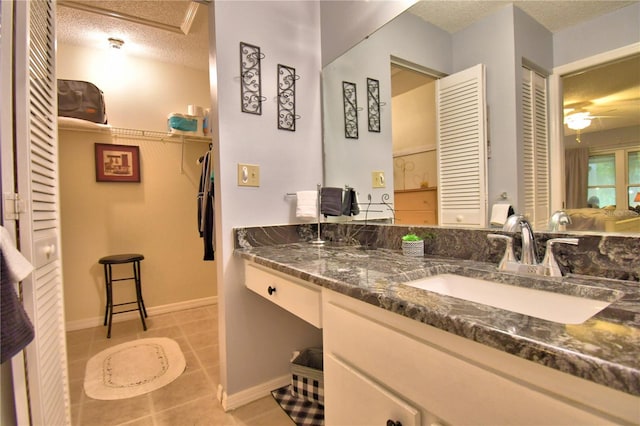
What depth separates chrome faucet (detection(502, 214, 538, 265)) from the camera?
910 millimetres

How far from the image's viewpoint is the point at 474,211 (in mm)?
1173

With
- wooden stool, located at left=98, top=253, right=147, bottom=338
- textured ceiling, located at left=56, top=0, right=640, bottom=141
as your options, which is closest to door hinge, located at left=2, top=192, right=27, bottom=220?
textured ceiling, located at left=56, top=0, right=640, bottom=141

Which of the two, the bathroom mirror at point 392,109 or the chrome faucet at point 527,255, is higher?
the bathroom mirror at point 392,109

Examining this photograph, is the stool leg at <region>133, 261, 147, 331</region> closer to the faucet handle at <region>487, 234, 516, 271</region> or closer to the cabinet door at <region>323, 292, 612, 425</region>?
the cabinet door at <region>323, 292, 612, 425</region>

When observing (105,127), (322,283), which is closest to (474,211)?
(322,283)

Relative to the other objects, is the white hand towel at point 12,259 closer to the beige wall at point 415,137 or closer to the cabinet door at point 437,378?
the cabinet door at point 437,378

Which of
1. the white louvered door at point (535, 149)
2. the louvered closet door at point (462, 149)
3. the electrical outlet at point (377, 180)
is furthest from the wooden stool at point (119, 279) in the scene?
the white louvered door at point (535, 149)

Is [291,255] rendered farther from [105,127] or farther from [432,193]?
[105,127]

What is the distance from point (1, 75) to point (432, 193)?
1511mm

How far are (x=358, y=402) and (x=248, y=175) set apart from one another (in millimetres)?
1167

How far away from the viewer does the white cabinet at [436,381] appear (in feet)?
1.40

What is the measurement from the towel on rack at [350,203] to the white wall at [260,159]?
213 mm

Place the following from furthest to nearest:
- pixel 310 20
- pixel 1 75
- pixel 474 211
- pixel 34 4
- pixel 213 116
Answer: pixel 310 20 < pixel 213 116 < pixel 474 211 < pixel 34 4 < pixel 1 75

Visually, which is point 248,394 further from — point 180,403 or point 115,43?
point 115,43
